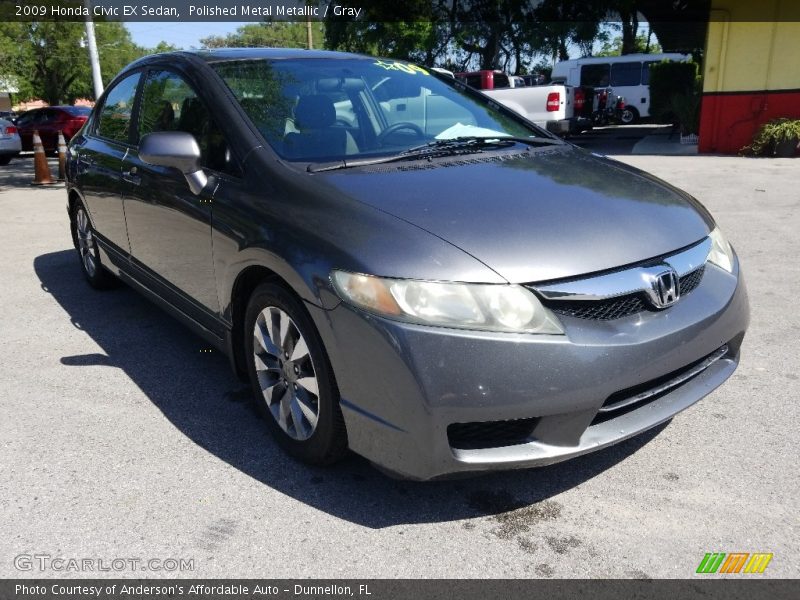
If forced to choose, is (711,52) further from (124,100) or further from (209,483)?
(209,483)

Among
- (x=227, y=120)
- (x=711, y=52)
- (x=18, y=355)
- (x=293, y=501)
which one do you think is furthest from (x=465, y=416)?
(x=711, y=52)

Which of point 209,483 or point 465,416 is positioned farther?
point 209,483

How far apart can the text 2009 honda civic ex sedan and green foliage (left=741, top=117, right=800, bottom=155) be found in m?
11.1

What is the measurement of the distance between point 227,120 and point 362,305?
52.6 inches

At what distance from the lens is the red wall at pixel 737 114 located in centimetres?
1331

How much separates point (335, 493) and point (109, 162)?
2.68m

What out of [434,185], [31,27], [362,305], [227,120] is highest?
[31,27]

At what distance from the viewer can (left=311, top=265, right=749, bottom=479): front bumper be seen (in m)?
2.14

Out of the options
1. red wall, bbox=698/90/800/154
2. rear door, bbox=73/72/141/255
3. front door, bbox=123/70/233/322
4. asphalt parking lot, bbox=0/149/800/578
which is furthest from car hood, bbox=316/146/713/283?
red wall, bbox=698/90/800/154

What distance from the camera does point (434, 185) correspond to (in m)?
2.70

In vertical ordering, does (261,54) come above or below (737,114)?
above

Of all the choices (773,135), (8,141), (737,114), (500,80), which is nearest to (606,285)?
(773,135)

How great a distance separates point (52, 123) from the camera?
17.9m

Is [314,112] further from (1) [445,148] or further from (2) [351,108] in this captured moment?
(1) [445,148]
